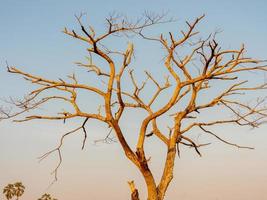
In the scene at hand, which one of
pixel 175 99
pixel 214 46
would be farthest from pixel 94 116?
pixel 214 46

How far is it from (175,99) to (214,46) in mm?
1648

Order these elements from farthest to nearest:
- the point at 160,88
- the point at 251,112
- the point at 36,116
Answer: the point at 160,88, the point at 251,112, the point at 36,116

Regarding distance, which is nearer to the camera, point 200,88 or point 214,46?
point 214,46

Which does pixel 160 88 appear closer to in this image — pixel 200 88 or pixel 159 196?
pixel 200 88

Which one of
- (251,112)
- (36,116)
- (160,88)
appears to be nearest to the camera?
(36,116)

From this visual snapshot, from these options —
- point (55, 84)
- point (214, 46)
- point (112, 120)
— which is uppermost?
point (214, 46)

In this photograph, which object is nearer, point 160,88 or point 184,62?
point 184,62

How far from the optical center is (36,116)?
888 centimetres

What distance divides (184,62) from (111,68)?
2.11 metres

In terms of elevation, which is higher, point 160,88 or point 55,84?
point 160,88

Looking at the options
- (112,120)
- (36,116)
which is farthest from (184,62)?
(36,116)

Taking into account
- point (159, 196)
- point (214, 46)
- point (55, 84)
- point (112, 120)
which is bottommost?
point (159, 196)

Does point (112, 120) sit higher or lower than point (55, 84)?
lower

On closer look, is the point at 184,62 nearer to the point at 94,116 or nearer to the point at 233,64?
the point at 233,64
